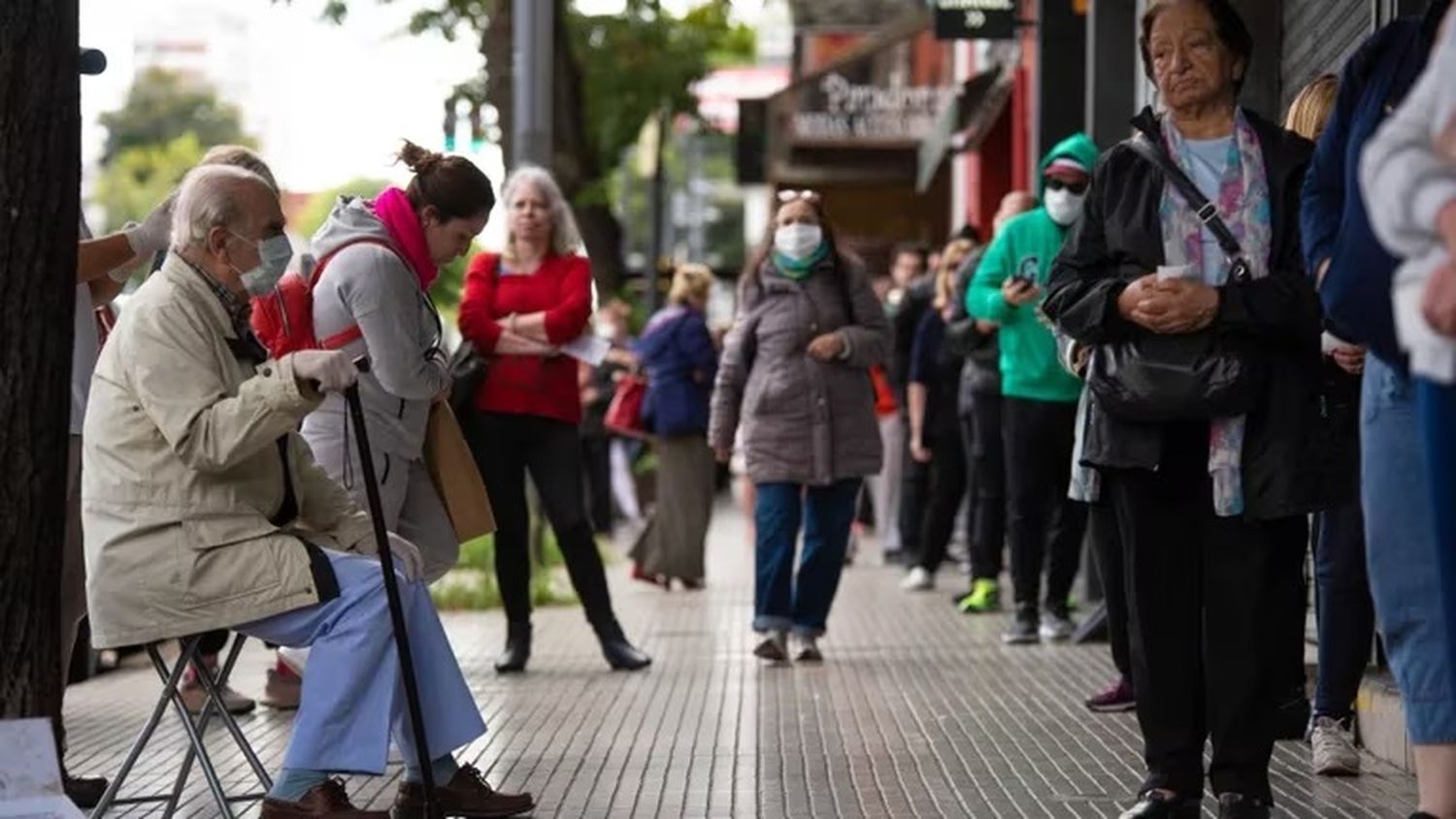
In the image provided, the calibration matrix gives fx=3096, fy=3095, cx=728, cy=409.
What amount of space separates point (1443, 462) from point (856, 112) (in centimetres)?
2777

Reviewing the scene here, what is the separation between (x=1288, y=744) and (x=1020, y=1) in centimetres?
1202

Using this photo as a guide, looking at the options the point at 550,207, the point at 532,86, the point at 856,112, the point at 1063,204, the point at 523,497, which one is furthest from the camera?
the point at 856,112

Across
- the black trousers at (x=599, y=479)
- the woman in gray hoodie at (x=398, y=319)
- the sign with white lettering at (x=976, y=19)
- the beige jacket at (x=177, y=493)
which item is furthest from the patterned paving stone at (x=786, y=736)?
the black trousers at (x=599, y=479)

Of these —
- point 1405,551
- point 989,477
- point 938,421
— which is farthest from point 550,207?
point 1405,551

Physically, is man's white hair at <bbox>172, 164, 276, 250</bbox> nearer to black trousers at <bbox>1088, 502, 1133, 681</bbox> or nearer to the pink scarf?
the pink scarf

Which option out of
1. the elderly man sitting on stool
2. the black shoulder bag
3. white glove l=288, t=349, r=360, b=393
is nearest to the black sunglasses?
the black shoulder bag

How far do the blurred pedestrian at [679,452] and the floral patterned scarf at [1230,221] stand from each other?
440 inches

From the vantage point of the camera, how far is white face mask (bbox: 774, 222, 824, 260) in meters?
12.9

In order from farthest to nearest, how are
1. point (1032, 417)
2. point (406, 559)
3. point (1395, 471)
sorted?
point (1032, 417), point (406, 559), point (1395, 471)

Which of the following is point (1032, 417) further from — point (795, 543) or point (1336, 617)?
point (1336, 617)

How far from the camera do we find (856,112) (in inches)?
1278

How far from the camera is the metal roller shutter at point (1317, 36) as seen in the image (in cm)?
1023

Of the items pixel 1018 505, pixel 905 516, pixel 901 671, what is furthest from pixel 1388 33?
pixel 905 516

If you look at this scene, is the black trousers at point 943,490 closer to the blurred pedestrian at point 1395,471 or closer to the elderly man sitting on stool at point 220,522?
the elderly man sitting on stool at point 220,522
